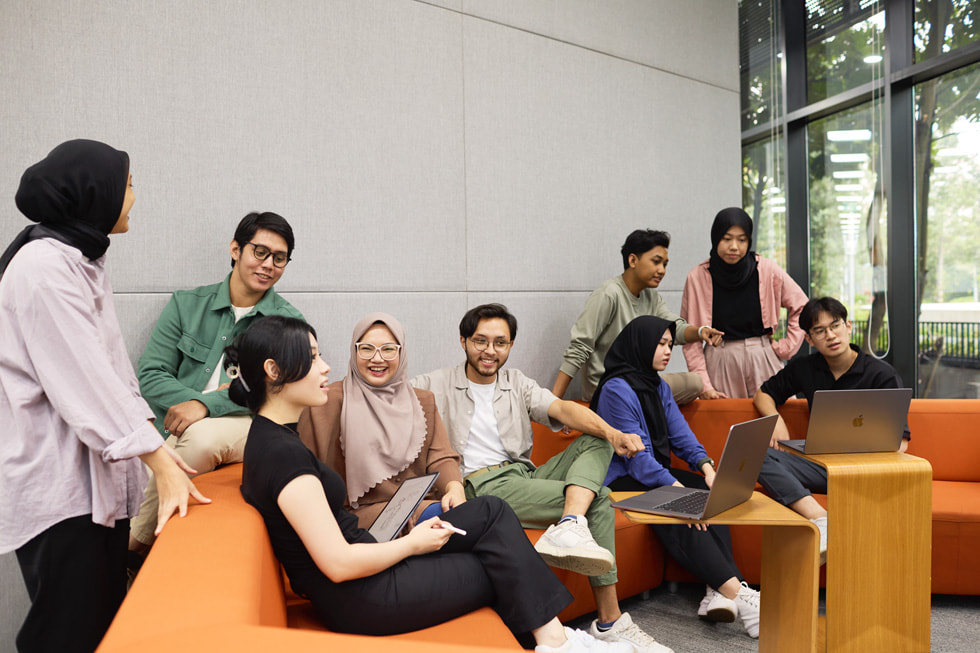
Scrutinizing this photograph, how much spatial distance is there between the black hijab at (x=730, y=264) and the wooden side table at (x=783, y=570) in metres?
1.80

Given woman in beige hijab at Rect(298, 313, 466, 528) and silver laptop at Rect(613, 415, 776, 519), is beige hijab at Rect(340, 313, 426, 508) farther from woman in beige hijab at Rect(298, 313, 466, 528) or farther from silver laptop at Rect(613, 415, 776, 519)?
silver laptop at Rect(613, 415, 776, 519)

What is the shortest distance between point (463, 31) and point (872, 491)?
2963mm

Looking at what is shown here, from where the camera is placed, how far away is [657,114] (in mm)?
4516

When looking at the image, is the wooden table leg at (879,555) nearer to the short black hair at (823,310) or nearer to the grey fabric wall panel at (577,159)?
the short black hair at (823,310)

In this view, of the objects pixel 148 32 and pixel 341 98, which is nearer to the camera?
pixel 148 32

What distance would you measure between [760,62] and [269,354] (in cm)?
546

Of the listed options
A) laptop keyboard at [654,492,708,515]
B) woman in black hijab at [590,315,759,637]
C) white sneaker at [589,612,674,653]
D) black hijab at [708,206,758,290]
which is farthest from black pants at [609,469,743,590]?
black hijab at [708,206,758,290]

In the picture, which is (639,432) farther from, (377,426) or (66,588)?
(66,588)

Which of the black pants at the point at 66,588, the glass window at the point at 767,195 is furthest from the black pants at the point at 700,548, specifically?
the glass window at the point at 767,195

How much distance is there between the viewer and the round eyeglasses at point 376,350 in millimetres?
2480

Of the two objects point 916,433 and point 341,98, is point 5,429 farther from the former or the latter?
point 916,433

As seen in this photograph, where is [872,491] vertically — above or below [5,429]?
below

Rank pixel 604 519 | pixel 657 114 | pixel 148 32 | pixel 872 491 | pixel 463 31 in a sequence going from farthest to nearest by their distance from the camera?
1. pixel 657 114
2. pixel 463 31
3. pixel 148 32
4. pixel 604 519
5. pixel 872 491

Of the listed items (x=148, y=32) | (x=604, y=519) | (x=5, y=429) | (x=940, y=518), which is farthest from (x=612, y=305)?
(x=5, y=429)
